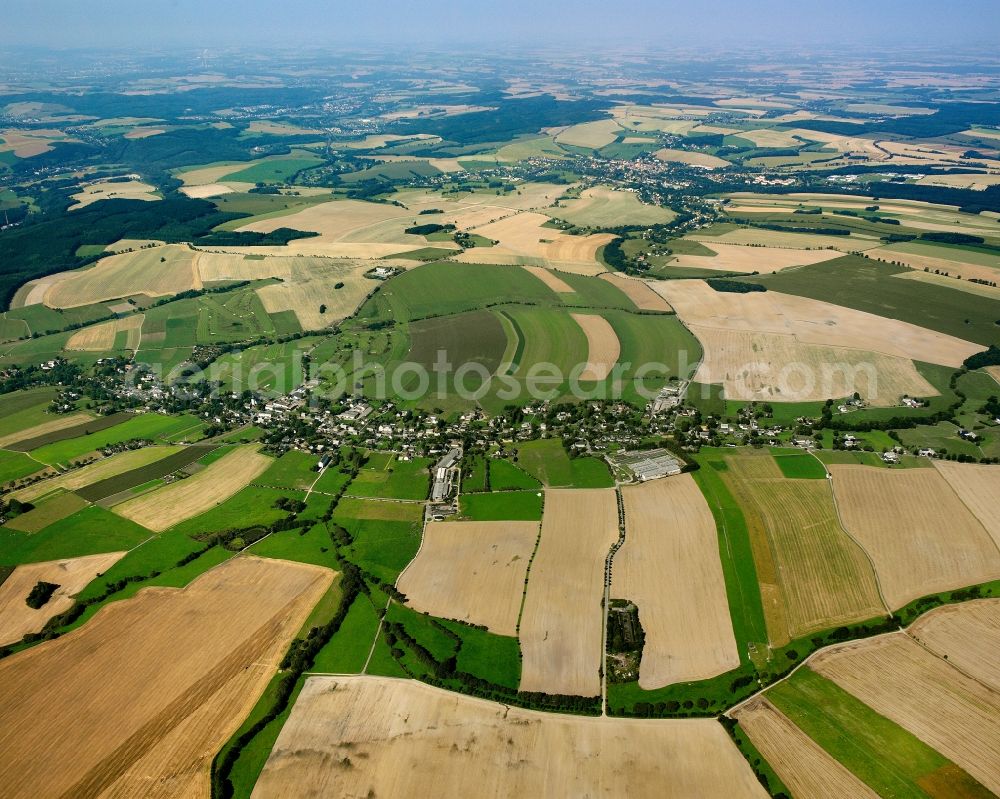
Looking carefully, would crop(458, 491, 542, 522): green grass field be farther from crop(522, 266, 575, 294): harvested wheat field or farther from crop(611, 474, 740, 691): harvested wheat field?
crop(522, 266, 575, 294): harvested wheat field

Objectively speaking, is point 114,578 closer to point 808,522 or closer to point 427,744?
point 427,744

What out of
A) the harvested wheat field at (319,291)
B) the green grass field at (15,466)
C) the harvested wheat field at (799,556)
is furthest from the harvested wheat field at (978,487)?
the green grass field at (15,466)

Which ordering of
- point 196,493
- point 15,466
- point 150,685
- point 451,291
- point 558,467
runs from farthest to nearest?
1. point 451,291
2. point 15,466
3. point 558,467
4. point 196,493
5. point 150,685

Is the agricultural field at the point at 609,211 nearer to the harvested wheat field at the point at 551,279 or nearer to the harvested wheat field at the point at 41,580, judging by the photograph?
the harvested wheat field at the point at 551,279

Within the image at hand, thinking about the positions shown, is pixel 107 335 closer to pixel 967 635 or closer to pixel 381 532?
pixel 381 532

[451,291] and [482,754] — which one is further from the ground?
[482,754]

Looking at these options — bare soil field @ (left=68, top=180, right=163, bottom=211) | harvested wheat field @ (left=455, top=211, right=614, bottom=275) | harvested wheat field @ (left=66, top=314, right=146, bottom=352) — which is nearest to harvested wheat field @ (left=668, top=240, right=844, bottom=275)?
harvested wheat field @ (left=455, top=211, right=614, bottom=275)

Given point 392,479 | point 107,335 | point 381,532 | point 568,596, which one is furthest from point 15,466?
point 568,596
